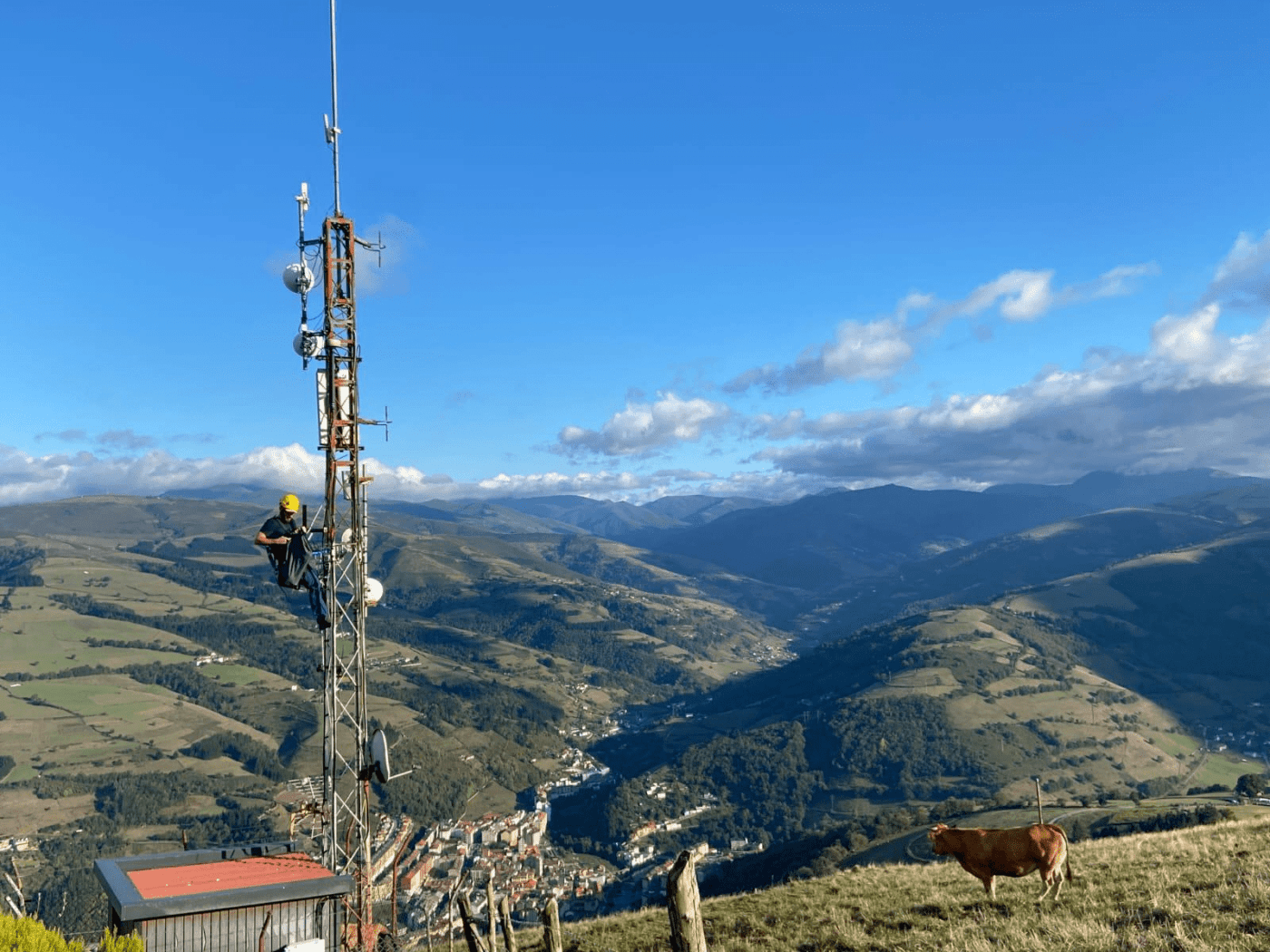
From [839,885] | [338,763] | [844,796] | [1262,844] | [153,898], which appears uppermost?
[338,763]

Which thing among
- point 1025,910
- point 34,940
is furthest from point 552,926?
point 1025,910

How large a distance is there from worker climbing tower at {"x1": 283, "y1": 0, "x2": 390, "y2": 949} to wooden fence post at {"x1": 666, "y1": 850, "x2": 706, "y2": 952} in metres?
10.6

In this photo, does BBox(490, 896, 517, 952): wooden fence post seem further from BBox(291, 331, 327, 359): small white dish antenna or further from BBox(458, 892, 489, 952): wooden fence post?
BBox(291, 331, 327, 359): small white dish antenna

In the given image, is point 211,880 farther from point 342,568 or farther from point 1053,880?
point 1053,880

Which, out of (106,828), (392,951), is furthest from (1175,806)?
(106,828)

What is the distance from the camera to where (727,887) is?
10000cm

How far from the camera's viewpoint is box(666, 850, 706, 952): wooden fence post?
6.45 m

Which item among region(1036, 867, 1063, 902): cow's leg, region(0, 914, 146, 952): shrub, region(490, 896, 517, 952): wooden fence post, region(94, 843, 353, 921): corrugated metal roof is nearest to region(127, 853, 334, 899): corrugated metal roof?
region(94, 843, 353, 921): corrugated metal roof

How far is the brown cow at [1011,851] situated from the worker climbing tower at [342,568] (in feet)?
35.3

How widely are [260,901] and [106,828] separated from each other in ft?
623

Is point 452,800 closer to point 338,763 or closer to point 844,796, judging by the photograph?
point 844,796

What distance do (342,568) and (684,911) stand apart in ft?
40.1

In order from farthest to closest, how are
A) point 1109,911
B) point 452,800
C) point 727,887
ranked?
1. point 452,800
2. point 727,887
3. point 1109,911

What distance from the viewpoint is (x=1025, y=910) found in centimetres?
1297
